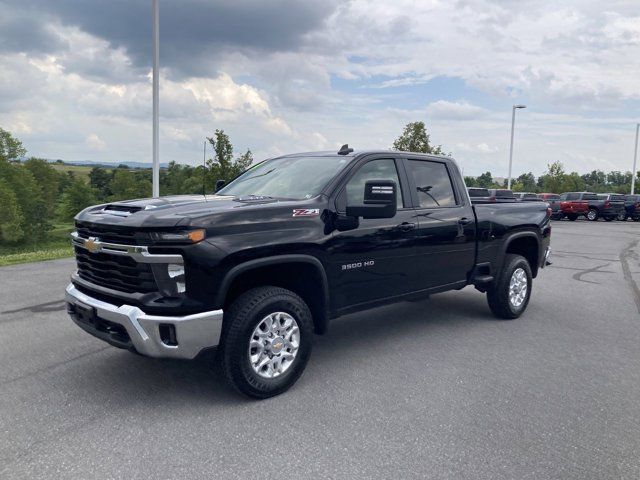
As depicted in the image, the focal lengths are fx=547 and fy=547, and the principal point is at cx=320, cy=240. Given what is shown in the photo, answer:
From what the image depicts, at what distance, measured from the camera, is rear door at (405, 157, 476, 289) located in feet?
17.9

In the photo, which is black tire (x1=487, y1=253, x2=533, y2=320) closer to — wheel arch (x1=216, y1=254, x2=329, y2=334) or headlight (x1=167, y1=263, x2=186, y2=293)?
wheel arch (x1=216, y1=254, x2=329, y2=334)

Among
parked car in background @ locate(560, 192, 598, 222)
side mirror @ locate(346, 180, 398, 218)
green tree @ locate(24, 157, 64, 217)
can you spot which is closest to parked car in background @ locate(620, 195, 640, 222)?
parked car in background @ locate(560, 192, 598, 222)

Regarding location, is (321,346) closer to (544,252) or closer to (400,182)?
(400,182)

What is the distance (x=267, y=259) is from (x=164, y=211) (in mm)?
817

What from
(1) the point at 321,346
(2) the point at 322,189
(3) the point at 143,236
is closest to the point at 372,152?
(2) the point at 322,189

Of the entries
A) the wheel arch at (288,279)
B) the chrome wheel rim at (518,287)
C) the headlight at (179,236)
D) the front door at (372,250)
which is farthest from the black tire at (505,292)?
the headlight at (179,236)

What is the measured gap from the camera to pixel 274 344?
13.6ft

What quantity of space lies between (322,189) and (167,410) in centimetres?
213

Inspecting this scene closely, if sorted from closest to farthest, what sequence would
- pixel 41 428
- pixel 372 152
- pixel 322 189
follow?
pixel 41 428, pixel 322 189, pixel 372 152

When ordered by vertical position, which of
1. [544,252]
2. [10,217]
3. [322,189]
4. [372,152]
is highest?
[372,152]

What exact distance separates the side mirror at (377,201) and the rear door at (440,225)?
3.37ft

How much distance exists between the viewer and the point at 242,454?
10.8 ft

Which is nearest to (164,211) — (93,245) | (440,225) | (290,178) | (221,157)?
(93,245)

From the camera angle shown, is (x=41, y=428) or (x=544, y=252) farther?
(x=544, y=252)
